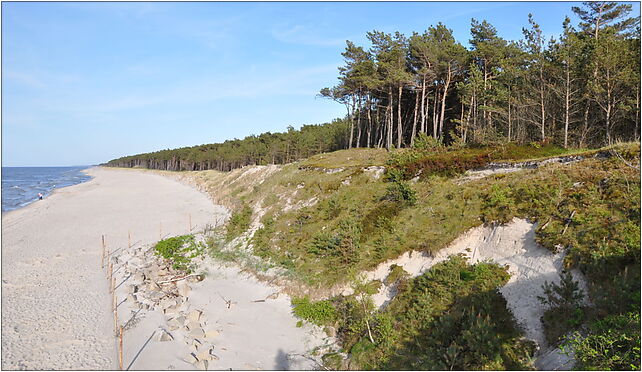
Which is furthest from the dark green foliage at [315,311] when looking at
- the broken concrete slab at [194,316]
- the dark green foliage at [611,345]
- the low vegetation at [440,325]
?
the dark green foliage at [611,345]

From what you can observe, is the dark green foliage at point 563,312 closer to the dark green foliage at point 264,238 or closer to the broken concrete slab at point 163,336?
the broken concrete slab at point 163,336

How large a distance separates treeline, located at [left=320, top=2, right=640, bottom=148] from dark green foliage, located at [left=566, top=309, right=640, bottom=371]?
2337 cm

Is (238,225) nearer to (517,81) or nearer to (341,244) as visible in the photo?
(341,244)

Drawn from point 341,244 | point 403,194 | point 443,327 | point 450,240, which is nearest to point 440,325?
point 443,327

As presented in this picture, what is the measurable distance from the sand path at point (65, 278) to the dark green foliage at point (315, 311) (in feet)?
25.0

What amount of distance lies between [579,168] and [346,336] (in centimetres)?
1533

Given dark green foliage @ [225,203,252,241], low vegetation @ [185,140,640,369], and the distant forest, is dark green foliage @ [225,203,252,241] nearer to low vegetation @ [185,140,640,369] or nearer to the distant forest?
low vegetation @ [185,140,640,369]

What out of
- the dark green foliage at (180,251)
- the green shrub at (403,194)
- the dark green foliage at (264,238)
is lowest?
the dark green foliage at (180,251)

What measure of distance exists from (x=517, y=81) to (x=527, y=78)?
363cm

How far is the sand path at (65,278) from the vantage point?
13.2m

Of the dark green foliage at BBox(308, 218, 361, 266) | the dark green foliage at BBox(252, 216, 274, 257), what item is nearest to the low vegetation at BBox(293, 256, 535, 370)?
the dark green foliage at BBox(308, 218, 361, 266)

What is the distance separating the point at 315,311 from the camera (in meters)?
14.8

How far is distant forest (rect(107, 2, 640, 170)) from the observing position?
27.2 meters

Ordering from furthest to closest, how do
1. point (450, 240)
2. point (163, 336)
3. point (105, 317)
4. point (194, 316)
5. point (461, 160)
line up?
point (461, 160), point (105, 317), point (450, 240), point (194, 316), point (163, 336)
